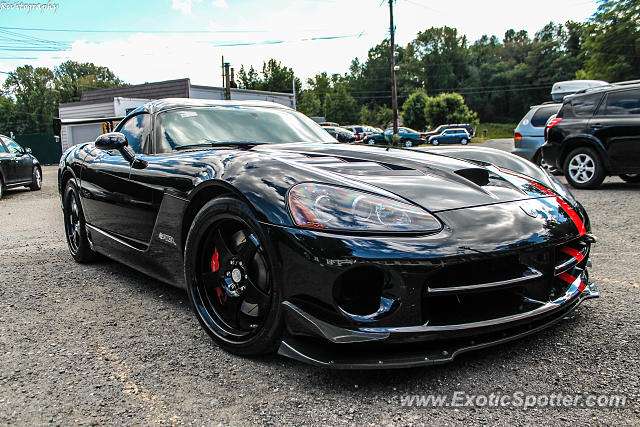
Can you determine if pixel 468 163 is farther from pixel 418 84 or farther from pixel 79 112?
pixel 418 84

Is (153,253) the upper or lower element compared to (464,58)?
lower

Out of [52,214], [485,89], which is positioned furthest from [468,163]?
[485,89]

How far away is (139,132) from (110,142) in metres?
0.38

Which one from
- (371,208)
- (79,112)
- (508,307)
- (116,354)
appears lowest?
(116,354)

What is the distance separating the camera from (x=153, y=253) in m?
2.88

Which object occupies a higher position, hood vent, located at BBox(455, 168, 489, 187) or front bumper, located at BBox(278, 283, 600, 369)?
hood vent, located at BBox(455, 168, 489, 187)

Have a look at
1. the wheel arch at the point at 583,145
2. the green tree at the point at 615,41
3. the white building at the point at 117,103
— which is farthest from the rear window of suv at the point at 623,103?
the green tree at the point at 615,41

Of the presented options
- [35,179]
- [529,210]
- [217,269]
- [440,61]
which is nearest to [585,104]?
[529,210]

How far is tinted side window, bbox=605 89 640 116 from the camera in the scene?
24.6ft

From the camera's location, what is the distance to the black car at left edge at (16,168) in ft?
36.7

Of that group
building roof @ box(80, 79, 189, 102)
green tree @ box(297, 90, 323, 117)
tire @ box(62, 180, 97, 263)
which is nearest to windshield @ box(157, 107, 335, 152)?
tire @ box(62, 180, 97, 263)

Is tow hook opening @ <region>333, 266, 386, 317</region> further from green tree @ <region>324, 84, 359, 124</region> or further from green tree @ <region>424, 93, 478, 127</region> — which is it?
green tree @ <region>324, 84, 359, 124</region>

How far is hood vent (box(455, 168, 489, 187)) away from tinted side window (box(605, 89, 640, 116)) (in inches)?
251

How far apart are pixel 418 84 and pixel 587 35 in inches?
2377
